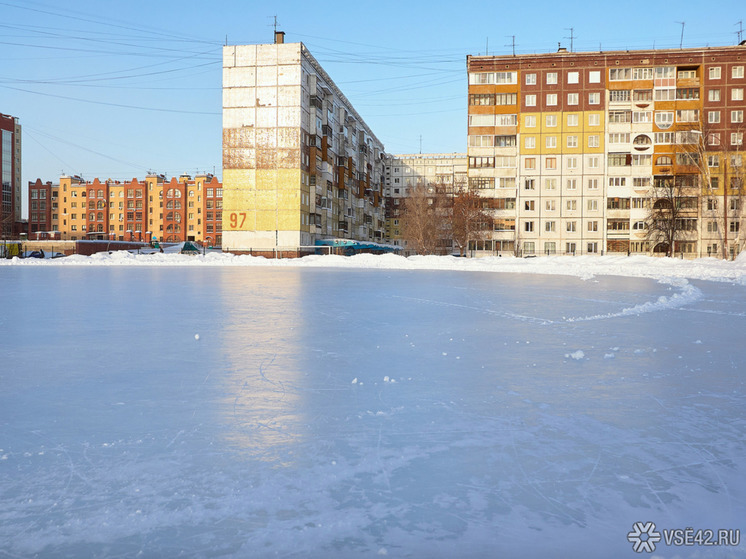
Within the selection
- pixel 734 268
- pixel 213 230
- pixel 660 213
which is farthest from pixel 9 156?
pixel 734 268

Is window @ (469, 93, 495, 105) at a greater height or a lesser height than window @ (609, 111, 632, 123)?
greater

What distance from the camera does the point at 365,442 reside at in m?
4.22

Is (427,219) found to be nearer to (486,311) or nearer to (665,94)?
(665,94)

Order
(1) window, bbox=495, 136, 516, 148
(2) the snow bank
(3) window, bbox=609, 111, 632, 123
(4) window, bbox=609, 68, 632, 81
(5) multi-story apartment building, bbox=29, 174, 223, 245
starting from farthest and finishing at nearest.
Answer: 1. (5) multi-story apartment building, bbox=29, 174, 223, 245
2. (1) window, bbox=495, 136, 516, 148
3. (3) window, bbox=609, 111, 632, 123
4. (4) window, bbox=609, 68, 632, 81
5. (2) the snow bank

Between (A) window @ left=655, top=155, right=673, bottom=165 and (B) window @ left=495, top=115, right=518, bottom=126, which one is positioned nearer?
(A) window @ left=655, top=155, right=673, bottom=165

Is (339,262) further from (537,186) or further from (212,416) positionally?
(212,416)

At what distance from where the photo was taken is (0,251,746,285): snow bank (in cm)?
3200

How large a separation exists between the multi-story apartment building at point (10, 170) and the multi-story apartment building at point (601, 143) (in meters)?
104

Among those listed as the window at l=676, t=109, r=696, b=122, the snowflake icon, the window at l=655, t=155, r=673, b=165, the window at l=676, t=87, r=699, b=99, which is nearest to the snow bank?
the snowflake icon

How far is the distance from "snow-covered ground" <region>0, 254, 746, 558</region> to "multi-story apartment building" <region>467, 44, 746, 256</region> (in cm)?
6509

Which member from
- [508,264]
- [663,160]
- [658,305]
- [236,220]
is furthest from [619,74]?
[658,305]

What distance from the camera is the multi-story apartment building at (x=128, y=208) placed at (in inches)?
5531

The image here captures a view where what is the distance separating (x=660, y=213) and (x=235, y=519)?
241 feet

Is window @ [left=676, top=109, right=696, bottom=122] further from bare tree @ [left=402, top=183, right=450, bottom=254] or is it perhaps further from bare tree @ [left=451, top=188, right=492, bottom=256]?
bare tree @ [left=402, top=183, right=450, bottom=254]
